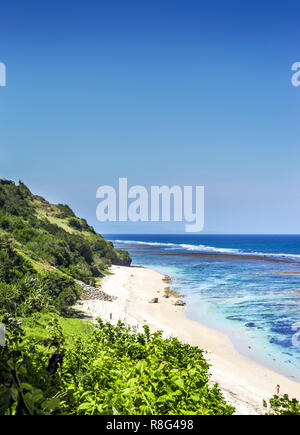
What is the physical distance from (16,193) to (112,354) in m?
62.9

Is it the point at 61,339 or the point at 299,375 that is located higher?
the point at 61,339

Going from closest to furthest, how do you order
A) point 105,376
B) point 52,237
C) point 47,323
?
point 105,376 → point 47,323 → point 52,237

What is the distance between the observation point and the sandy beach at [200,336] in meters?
17.3

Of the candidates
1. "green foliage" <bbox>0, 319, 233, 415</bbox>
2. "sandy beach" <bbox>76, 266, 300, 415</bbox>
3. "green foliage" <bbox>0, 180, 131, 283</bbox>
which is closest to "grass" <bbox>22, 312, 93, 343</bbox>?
"sandy beach" <bbox>76, 266, 300, 415</bbox>

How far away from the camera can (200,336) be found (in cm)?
2698

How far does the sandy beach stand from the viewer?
1728cm

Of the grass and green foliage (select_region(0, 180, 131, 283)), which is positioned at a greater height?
green foliage (select_region(0, 180, 131, 283))

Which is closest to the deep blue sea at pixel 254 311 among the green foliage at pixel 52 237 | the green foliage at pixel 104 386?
the green foliage at pixel 52 237

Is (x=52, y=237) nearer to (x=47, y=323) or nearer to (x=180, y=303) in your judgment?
(x=180, y=303)

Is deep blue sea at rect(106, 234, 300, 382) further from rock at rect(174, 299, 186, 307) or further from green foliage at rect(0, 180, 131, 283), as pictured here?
green foliage at rect(0, 180, 131, 283)

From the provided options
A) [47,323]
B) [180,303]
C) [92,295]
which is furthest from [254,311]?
[47,323]

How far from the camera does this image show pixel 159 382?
412cm
